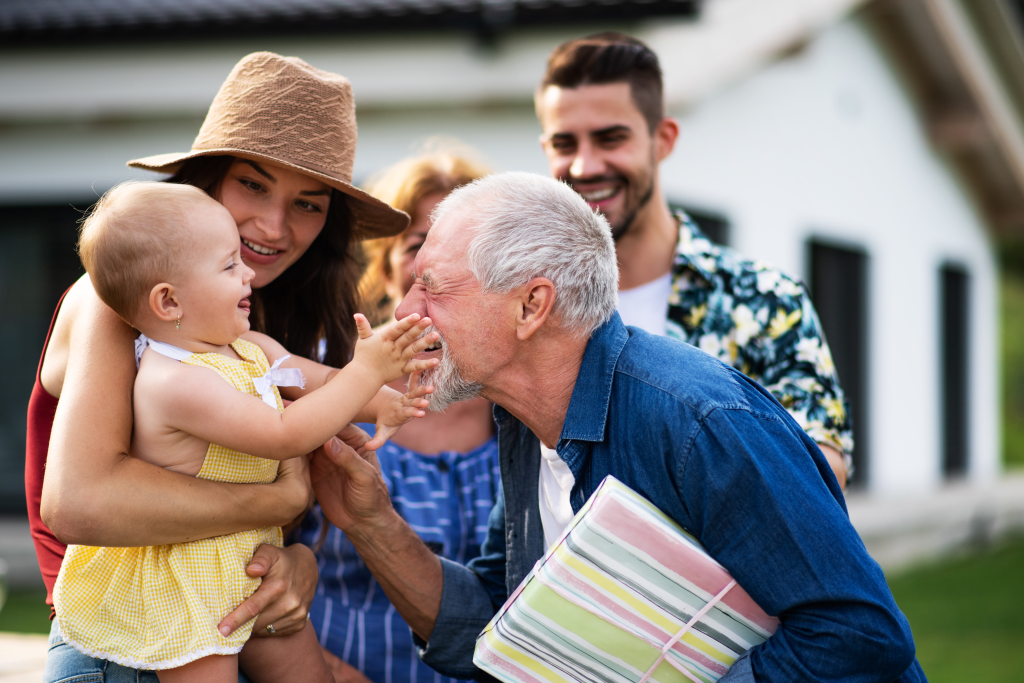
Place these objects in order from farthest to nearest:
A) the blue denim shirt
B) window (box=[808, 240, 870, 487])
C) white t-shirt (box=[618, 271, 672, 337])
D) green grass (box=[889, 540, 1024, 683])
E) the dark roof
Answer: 1. window (box=[808, 240, 870, 487])
2. green grass (box=[889, 540, 1024, 683])
3. the dark roof
4. white t-shirt (box=[618, 271, 672, 337])
5. the blue denim shirt

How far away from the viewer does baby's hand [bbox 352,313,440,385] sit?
6.86 ft

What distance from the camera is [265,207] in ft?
8.25

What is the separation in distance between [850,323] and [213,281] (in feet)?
29.5

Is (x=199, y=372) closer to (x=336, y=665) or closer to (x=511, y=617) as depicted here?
(x=511, y=617)

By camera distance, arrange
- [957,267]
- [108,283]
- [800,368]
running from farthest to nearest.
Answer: [957,267]
[800,368]
[108,283]

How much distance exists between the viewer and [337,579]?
2.89 m

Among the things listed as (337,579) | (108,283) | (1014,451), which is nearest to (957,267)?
(337,579)

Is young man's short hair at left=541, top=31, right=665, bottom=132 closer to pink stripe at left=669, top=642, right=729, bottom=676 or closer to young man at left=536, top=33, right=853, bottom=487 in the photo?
young man at left=536, top=33, right=853, bottom=487

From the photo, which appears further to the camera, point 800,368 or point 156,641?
point 800,368

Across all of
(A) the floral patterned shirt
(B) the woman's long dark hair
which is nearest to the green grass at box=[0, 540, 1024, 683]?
(A) the floral patterned shirt

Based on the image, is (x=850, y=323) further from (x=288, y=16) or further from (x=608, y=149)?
(x=608, y=149)

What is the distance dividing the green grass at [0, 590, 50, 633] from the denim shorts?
4362 mm

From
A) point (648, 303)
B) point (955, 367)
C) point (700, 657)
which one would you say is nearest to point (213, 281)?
point (700, 657)

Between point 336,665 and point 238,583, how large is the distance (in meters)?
0.74
